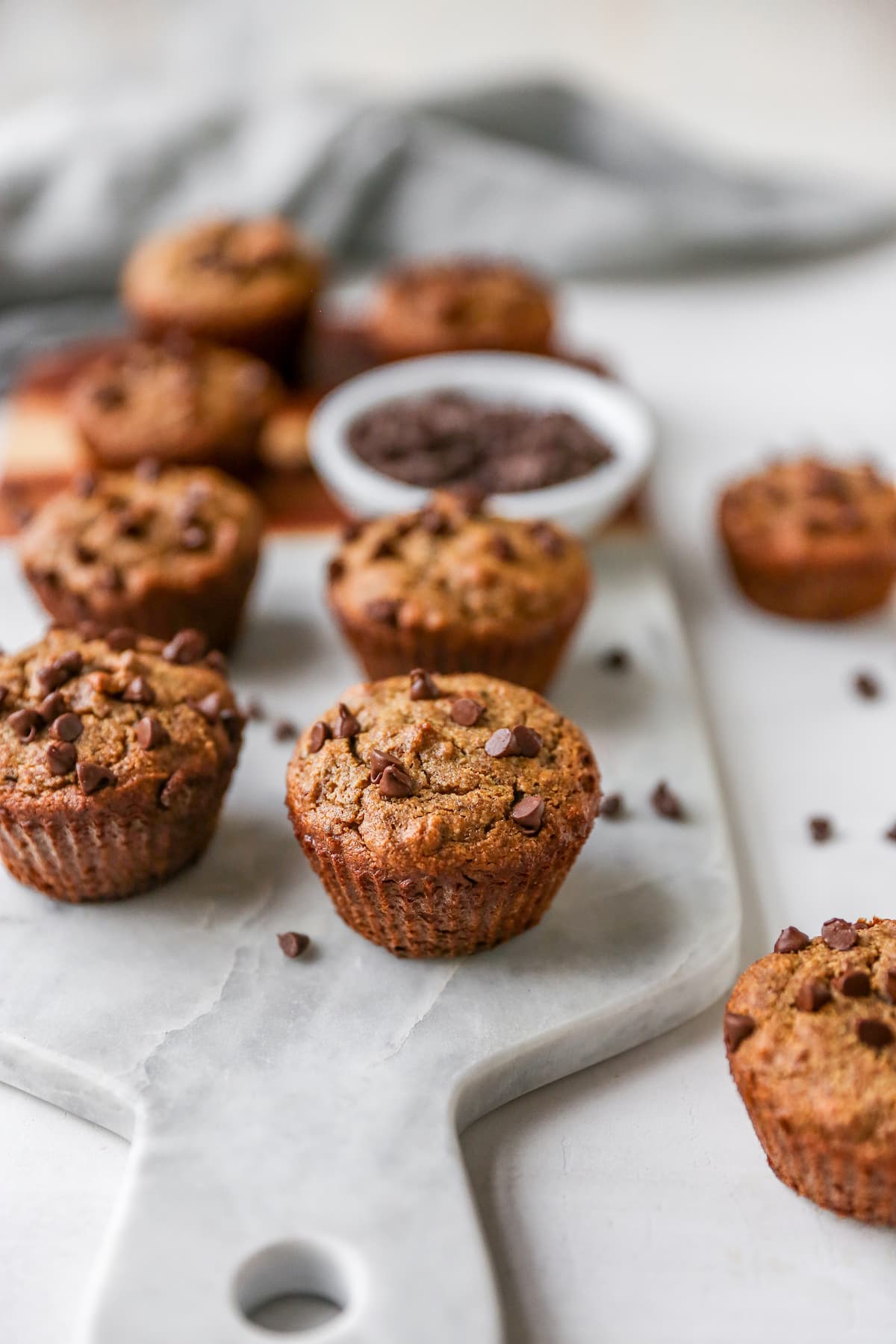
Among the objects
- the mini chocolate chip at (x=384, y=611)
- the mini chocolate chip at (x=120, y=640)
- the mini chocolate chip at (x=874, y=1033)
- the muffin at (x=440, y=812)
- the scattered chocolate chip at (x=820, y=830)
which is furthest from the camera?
the mini chocolate chip at (x=384, y=611)

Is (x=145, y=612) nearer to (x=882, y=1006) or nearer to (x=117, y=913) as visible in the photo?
(x=117, y=913)

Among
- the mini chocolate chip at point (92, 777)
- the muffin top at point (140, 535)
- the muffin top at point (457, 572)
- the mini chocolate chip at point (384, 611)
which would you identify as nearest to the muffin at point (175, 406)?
the muffin top at point (140, 535)

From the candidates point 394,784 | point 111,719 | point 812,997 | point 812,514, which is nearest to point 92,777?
point 111,719

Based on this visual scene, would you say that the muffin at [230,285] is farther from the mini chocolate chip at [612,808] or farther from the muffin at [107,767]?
the mini chocolate chip at [612,808]

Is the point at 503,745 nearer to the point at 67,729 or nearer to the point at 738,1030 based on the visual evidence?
the point at 738,1030

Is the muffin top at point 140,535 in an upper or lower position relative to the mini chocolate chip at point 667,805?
upper

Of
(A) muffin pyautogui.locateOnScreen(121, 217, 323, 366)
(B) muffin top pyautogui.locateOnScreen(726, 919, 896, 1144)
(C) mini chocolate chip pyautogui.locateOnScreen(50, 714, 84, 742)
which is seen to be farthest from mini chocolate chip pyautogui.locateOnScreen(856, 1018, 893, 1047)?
(A) muffin pyautogui.locateOnScreen(121, 217, 323, 366)

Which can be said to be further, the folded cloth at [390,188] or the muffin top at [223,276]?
the folded cloth at [390,188]

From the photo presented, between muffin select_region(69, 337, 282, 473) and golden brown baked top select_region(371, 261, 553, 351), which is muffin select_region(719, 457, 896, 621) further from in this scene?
muffin select_region(69, 337, 282, 473)
